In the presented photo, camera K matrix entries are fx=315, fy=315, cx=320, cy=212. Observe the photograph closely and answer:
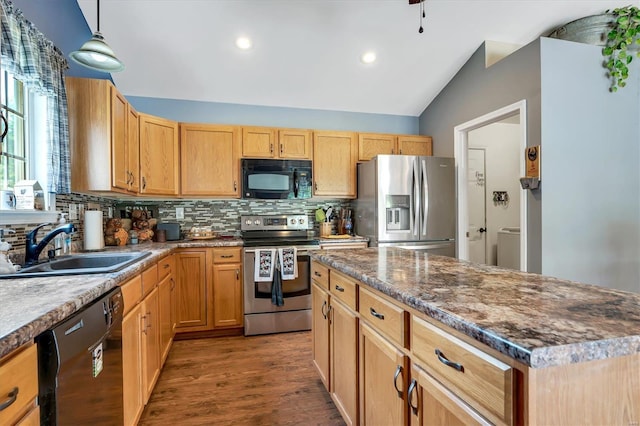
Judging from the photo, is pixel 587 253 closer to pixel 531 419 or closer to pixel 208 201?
pixel 531 419

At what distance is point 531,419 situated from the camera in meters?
0.62

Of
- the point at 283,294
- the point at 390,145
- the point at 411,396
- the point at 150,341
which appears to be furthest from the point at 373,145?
the point at 411,396

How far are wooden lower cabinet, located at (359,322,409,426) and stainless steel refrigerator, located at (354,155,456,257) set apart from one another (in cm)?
198

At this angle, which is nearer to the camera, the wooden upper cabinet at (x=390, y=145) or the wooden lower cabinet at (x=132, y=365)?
the wooden lower cabinet at (x=132, y=365)

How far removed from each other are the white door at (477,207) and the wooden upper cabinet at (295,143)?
8.10 feet

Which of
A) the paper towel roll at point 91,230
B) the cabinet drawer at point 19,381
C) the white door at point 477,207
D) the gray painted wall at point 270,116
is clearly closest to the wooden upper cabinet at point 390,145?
the gray painted wall at point 270,116

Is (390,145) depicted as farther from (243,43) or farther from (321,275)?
(321,275)

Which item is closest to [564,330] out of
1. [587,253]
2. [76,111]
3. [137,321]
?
[137,321]

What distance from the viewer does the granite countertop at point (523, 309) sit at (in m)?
0.63

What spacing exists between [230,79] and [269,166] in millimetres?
1007

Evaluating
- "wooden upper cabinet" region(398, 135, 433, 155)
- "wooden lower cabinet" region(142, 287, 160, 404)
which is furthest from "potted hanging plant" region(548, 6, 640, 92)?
"wooden lower cabinet" region(142, 287, 160, 404)

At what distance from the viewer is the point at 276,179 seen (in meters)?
3.50

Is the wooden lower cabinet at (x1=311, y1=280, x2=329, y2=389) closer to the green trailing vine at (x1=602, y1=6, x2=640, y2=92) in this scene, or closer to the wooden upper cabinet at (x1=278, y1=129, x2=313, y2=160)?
the wooden upper cabinet at (x1=278, y1=129, x2=313, y2=160)

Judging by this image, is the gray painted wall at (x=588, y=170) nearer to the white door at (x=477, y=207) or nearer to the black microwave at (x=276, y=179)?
the white door at (x=477, y=207)
